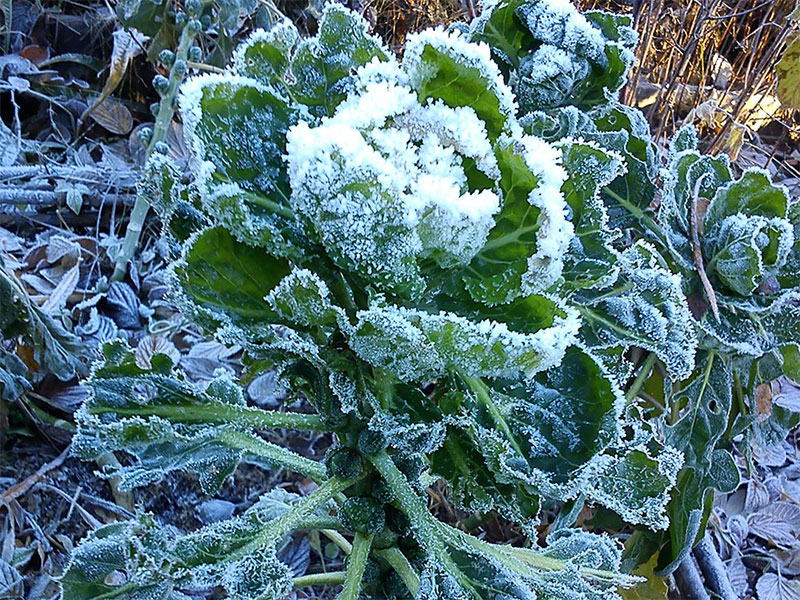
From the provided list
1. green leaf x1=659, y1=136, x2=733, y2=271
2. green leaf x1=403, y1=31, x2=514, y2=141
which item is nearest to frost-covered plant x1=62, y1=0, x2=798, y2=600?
green leaf x1=403, y1=31, x2=514, y2=141

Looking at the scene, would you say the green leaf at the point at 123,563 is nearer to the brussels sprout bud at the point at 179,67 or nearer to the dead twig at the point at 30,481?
the dead twig at the point at 30,481

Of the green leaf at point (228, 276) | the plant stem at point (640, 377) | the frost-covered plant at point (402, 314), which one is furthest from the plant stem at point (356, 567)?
the plant stem at point (640, 377)

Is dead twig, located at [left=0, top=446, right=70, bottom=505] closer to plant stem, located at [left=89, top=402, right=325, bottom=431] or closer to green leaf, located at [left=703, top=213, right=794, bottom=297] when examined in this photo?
plant stem, located at [left=89, top=402, right=325, bottom=431]

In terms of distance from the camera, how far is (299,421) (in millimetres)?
667

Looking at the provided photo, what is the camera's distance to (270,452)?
717 mm

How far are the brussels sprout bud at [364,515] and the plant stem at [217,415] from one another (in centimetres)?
8

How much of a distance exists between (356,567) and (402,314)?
30cm

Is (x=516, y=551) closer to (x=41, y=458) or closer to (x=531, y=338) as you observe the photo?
(x=531, y=338)

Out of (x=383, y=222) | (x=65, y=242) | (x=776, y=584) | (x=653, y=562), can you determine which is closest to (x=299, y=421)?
(x=383, y=222)

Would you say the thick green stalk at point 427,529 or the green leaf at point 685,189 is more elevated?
the green leaf at point 685,189

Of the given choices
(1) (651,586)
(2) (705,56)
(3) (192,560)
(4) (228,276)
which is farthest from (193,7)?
(2) (705,56)

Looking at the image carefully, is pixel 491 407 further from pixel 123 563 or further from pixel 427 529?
pixel 123 563

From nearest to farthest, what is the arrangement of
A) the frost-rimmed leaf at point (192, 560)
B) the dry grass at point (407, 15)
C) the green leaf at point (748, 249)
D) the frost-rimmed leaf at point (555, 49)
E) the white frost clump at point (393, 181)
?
the white frost clump at point (393, 181)
the frost-rimmed leaf at point (192, 560)
the frost-rimmed leaf at point (555, 49)
the green leaf at point (748, 249)
the dry grass at point (407, 15)

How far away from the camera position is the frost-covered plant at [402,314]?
469mm
